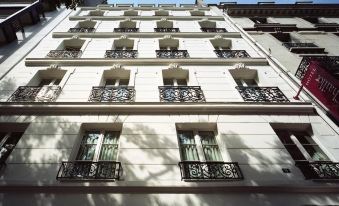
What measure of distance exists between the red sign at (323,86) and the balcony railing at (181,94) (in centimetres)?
338

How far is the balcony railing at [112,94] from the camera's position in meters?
7.38

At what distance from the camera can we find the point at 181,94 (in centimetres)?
766

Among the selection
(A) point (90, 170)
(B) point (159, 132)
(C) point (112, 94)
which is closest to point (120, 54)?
(C) point (112, 94)

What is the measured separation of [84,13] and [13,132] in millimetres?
10635

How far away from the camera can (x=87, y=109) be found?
22.6 feet

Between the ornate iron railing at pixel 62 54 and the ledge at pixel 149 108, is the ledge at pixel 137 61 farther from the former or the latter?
the ledge at pixel 149 108

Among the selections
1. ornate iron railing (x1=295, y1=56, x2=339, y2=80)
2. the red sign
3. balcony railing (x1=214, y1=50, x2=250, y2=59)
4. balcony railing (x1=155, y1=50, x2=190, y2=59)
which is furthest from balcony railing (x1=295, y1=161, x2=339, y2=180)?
balcony railing (x1=155, y1=50, x2=190, y2=59)

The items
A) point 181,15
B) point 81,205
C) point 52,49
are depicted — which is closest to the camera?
point 81,205

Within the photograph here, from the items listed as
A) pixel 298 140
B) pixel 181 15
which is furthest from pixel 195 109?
pixel 181 15

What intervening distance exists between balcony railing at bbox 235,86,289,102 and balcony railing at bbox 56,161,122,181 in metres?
4.38

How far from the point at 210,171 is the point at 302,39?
420 inches

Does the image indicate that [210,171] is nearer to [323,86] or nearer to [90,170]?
[90,170]

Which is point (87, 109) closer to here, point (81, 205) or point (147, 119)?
point (147, 119)

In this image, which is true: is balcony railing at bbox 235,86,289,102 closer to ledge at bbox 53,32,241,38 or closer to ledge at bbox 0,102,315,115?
ledge at bbox 0,102,315,115
